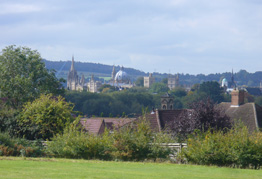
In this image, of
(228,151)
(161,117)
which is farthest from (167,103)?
(228,151)

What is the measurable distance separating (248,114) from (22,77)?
729 inches

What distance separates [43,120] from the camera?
29.3m

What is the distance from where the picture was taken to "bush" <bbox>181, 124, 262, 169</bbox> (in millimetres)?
21578

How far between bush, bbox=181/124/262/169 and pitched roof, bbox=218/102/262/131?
19.8 meters

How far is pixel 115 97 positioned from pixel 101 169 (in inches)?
5233

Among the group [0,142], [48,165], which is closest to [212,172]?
[48,165]

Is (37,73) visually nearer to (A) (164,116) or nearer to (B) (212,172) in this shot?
(A) (164,116)

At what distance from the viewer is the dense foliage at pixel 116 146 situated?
23.4 meters

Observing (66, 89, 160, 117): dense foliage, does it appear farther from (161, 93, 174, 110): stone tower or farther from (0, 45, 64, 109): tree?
(0, 45, 64, 109): tree

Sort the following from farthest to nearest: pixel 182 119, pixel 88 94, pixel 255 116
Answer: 1. pixel 88 94
2. pixel 255 116
3. pixel 182 119

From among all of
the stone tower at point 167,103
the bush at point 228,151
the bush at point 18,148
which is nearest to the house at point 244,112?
the bush at point 228,151

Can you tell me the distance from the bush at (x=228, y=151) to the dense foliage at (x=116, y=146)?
60.2 inches

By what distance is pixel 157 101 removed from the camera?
156 metres

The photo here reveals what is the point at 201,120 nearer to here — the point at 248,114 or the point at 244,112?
the point at 248,114
